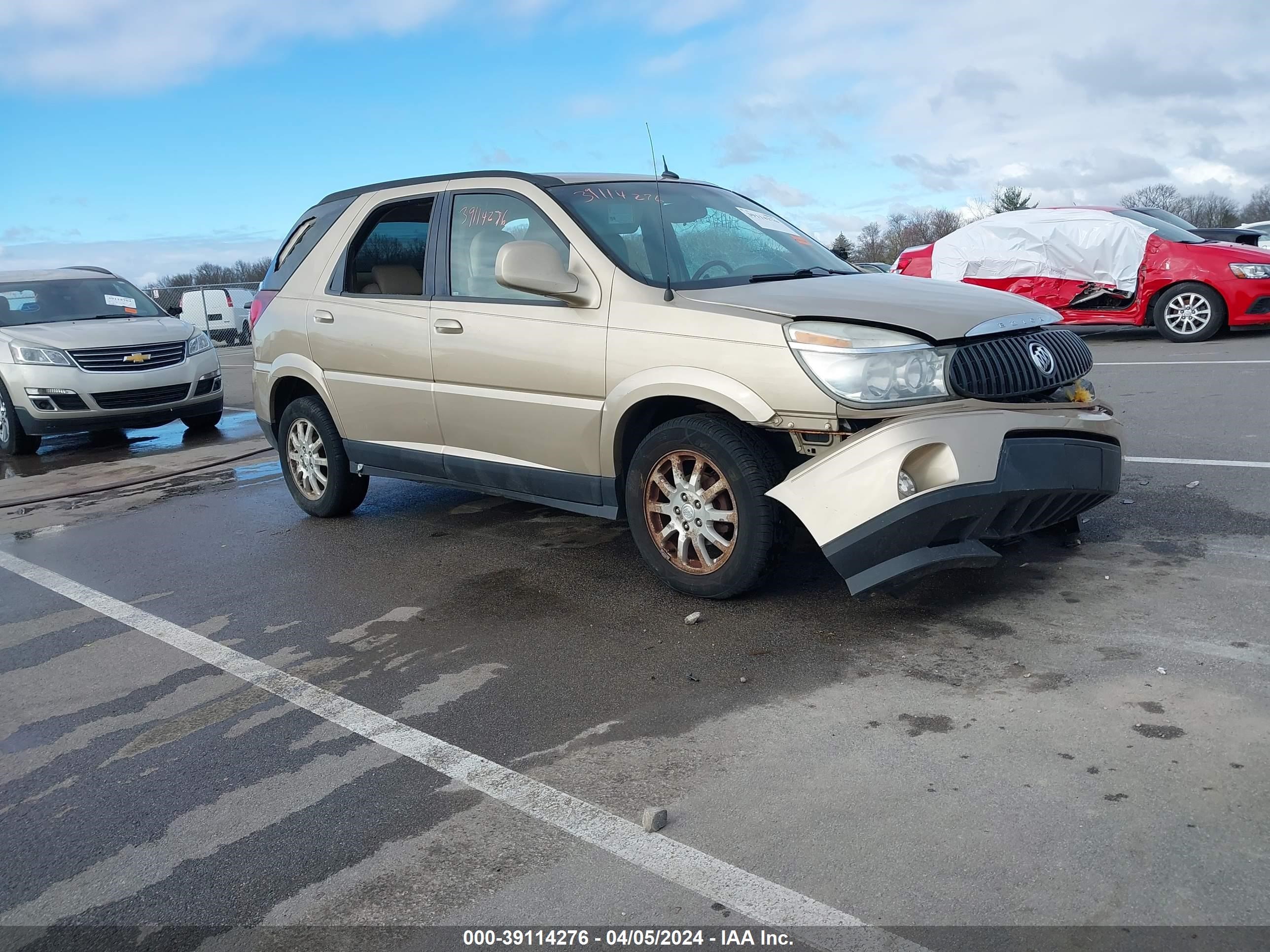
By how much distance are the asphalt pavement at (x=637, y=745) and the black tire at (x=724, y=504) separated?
163 millimetres

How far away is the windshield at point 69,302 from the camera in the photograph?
36.4 feet

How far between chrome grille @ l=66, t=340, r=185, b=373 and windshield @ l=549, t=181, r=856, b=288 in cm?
693

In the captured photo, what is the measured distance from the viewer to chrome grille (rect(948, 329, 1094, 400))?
13.6ft

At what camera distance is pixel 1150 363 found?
1122cm

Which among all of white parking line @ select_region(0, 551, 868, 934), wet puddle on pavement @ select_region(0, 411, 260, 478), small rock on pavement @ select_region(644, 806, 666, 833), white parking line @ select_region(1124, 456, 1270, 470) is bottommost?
wet puddle on pavement @ select_region(0, 411, 260, 478)

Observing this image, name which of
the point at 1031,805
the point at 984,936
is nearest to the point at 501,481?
the point at 1031,805

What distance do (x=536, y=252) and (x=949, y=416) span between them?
190cm

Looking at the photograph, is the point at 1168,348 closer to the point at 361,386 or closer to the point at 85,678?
the point at 361,386

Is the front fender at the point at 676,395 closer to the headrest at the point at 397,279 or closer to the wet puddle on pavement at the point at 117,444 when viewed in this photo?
the headrest at the point at 397,279

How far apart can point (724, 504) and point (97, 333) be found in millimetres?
8412

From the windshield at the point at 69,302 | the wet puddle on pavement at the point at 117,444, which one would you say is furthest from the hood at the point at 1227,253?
the windshield at the point at 69,302

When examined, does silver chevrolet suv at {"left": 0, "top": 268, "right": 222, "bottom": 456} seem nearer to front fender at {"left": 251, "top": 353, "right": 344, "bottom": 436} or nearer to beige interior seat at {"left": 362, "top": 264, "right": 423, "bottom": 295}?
front fender at {"left": 251, "top": 353, "right": 344, "bottom": 436}

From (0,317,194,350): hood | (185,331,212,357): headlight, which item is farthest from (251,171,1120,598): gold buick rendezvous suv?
(185,331,212,357): headlight

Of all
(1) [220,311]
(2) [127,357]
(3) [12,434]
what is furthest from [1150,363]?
(1) [220,311]
